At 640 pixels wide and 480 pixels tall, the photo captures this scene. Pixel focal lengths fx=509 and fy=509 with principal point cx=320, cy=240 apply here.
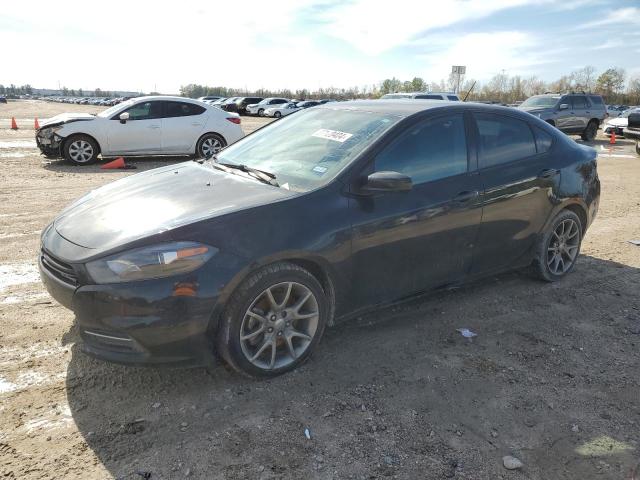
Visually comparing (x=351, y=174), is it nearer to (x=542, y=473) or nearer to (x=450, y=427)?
(x=450, y=427)

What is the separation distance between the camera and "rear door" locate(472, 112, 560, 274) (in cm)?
407

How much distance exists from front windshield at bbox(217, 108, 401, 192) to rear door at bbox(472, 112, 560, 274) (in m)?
0.97

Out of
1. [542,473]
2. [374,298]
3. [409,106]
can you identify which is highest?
[409,106]

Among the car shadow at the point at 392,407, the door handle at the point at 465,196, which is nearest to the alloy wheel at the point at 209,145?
the car shadow at the point at 392,407

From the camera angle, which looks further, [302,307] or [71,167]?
[71,167]

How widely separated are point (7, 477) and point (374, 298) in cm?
229

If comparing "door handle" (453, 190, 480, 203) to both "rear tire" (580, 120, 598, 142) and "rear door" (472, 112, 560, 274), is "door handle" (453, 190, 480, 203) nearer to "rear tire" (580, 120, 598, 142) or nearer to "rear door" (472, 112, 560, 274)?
"rear door" (472, 112, 560, 274)

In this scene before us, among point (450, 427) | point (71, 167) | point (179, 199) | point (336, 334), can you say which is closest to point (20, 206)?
point (71, 167)

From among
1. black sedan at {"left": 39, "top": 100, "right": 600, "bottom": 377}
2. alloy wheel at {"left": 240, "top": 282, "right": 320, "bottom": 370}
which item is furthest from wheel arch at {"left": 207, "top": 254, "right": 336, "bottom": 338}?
alloy wheel at {"left": 240, "top": 282, "right": 320, "bottom": 370}

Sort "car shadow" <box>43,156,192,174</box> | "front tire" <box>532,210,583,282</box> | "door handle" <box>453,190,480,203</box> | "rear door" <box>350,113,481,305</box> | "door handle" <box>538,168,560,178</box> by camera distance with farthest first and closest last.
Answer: "car shadow" <box>43,156,192,174</box>
"front tire" <box>532,210,583,282</box>
"door handle" <box>538,168,560,178</box>
"door handle" <box>453,190,480,203</box>
"rear door" <box>350,113,481,305</box>

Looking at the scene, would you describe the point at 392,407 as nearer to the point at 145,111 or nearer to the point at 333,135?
the point at 333,135

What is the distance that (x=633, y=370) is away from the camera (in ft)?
11.3

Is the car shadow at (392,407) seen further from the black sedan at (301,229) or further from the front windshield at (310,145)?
the front windshield at (310,145)

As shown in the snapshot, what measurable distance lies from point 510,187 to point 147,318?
3012 mm
